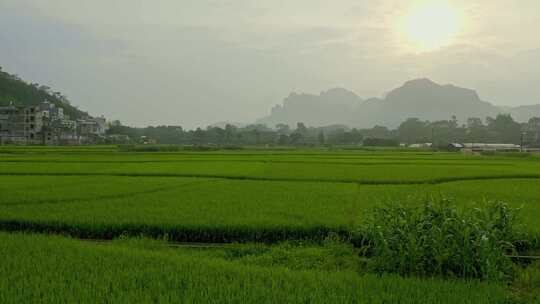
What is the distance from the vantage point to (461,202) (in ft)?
33.5

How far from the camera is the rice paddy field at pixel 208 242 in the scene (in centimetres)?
421

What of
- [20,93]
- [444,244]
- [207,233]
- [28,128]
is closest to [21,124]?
[28,128]

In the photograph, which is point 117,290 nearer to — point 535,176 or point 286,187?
point 286,187

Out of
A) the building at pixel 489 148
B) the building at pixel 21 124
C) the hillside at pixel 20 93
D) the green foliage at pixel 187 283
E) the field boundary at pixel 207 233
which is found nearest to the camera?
the green foliage at pixel 187 283

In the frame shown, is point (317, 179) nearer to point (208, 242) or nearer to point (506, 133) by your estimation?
point (208, 242)

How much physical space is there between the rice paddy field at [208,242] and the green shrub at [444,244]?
0.33 metres

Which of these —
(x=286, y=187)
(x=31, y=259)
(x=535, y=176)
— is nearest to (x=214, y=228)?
(x=31, y=259)

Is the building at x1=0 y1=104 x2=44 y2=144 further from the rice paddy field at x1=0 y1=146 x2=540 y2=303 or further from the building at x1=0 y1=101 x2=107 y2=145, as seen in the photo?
the rice paddy field at x1=0 y1=146 x2=540 y2=303

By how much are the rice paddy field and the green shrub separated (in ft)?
1.10

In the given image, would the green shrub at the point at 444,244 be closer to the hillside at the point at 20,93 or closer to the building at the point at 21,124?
the building at the point at 21,124

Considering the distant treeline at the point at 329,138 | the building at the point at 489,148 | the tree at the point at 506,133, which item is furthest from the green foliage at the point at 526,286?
the tree at the point at 506,133

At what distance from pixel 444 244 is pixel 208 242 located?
3993mm

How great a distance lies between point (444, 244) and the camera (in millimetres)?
5211

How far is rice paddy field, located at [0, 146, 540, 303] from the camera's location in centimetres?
421
